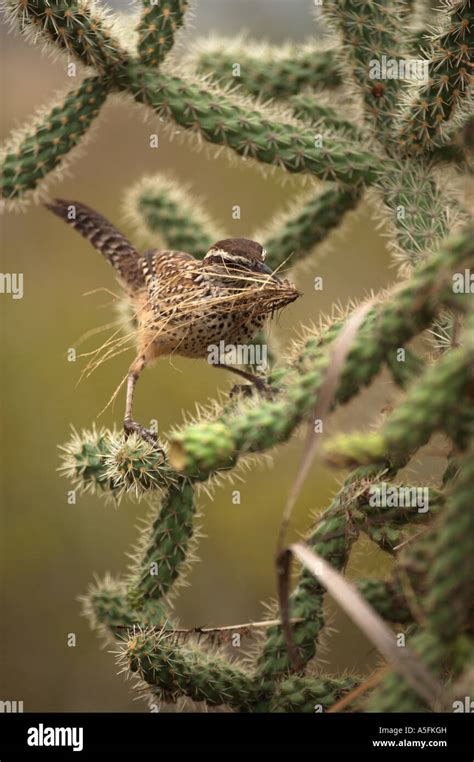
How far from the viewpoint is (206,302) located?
7.39ft

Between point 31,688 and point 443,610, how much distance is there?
11.8 feet

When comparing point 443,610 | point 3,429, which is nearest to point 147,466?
point 443,610

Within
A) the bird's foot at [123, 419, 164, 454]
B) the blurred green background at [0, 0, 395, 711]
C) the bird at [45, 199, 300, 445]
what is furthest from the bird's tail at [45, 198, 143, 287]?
the blurred green background at [0, 0, 395, 711]

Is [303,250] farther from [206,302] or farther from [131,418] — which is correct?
[131,418]

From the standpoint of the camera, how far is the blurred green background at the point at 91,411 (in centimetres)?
448

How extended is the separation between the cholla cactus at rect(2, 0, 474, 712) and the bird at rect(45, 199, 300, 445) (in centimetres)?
19

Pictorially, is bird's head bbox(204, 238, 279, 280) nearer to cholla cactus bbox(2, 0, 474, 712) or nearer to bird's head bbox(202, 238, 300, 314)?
bird's head bbox(202, 238, 300, 314)

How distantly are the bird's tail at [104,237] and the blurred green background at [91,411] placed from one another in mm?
1359

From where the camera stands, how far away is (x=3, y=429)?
5.00 metres

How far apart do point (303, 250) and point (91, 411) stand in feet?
8.44

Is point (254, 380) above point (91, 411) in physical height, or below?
below

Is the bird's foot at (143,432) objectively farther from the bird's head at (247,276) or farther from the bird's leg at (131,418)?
the bird's head at (247,276)

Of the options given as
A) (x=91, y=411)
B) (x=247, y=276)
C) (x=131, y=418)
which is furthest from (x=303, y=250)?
(x=91, y=411)
